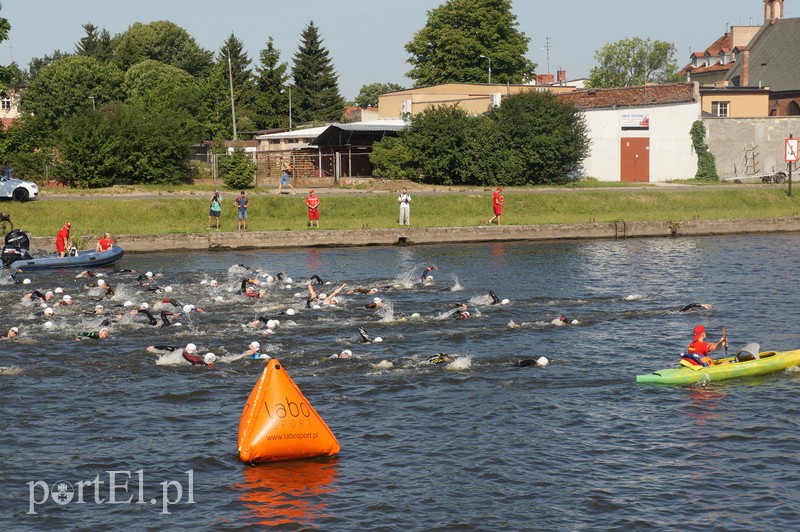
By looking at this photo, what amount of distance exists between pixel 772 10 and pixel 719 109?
42.3 m

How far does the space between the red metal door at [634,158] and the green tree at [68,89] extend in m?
61.6

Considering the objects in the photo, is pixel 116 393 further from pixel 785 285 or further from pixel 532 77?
pixel 532 77

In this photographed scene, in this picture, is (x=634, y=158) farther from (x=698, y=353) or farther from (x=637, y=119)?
(x=698, y=353)

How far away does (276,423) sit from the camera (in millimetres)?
17328

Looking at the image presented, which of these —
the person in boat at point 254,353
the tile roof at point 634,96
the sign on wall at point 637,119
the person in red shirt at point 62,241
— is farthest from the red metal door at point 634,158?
the person in boat at point 254,353

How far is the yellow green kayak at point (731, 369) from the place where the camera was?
75.0 feet

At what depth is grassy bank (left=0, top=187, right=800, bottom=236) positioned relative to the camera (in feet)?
163

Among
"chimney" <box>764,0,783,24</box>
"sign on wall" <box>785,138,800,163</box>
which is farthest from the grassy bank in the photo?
"chimney" <box>764,0,783,24</box>

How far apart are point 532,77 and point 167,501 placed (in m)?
101

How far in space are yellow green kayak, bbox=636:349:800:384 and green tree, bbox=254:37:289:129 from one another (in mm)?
88891

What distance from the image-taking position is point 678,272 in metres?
39.7

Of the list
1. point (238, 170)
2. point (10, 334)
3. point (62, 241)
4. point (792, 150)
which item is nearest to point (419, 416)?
point (10, 334)

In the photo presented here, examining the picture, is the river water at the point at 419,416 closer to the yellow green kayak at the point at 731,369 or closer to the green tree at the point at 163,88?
the yellow green kayak at the point at 731,369

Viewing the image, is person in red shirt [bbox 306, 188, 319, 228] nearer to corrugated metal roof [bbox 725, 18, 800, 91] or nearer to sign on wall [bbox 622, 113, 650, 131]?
sign on wall [bbox 622, 113, 650, 131]
